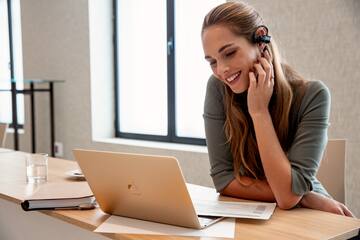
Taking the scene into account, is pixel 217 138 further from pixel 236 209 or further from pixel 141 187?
pixel 141 187

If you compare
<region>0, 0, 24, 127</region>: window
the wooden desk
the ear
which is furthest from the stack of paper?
<region>0, 0, 24, 127</region>: window

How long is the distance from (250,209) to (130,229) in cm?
32

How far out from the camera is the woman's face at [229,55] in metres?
1.31

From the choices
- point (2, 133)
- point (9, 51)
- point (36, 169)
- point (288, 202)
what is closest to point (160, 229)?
point (288, 202)

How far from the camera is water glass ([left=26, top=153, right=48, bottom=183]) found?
1.64 meters

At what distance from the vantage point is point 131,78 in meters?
3.87

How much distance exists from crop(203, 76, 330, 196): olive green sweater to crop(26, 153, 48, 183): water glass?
63 centimetres

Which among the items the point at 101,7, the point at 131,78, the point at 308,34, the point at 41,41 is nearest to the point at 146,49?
the point at 131,78

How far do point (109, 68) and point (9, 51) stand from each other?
184cm

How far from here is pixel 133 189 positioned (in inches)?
42.8

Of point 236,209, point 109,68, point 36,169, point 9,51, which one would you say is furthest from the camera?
point 9,51

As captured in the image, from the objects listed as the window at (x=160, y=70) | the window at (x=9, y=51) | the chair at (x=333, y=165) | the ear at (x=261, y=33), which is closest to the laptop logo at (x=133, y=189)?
the ear at (x=261, y=33)

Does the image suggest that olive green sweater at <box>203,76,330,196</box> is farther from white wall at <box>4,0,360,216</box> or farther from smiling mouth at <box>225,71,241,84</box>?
white wall at <box>4,0,360,216</box>

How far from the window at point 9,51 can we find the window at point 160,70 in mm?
1657
